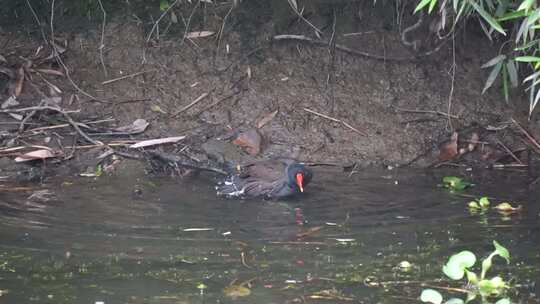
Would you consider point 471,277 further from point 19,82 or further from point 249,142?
point 19,82

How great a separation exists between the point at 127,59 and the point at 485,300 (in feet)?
19.6

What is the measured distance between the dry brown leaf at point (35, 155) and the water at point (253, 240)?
46 cm

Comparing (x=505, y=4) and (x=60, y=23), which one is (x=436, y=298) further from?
(x=60, y=23)

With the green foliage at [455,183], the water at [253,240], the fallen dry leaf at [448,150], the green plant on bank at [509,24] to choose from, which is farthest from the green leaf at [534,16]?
the fallen dry leaf at [448,150]

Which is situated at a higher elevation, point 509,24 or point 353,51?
point 509,24

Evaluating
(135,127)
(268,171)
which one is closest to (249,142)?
(268,171)

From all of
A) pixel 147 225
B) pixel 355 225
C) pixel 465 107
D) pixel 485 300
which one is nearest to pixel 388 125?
pixel 465 107

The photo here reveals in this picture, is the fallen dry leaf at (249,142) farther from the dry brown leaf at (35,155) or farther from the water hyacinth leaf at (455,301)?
the water hyacinth leaf at (455,301)

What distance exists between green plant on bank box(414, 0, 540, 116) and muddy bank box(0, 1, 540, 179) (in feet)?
2.48

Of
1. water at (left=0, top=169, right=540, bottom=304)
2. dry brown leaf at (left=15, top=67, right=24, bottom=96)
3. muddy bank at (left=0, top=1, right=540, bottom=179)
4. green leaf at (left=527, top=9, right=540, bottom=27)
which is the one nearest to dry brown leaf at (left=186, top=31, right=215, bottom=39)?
muddy bank at (left=0, top=1, right=540, bottom=179)

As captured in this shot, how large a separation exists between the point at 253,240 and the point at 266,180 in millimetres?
1849

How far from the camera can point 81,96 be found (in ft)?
34.0

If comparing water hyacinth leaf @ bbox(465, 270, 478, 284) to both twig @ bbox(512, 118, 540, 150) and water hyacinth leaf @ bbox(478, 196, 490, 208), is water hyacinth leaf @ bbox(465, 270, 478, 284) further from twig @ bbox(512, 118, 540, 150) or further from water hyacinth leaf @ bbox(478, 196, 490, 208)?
twig @ bbox(512, 118, 540, 150)

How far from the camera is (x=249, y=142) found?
9930mm
